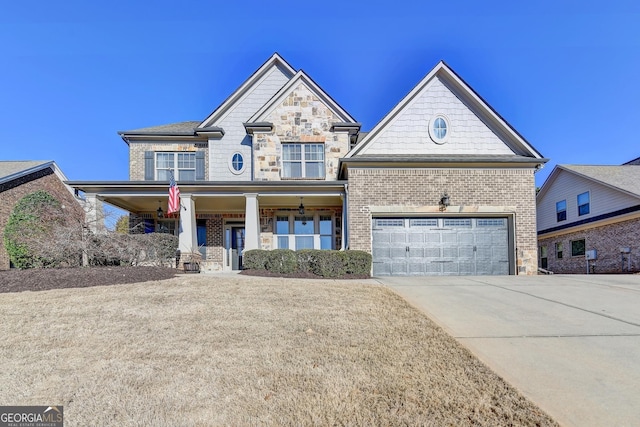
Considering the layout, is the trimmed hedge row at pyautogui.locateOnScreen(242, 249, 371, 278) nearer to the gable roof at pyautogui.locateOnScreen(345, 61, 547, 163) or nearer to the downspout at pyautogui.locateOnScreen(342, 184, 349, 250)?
the downspout at pyautogui.locateOnScreen(342, 184, 349, 250)

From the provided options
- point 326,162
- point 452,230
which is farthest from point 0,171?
point 452,230

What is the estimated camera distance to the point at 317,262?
11.6 m

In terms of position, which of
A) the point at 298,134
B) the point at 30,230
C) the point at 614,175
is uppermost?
the point at 298,134

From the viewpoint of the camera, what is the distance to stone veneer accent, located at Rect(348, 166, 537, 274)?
13266 millimetres

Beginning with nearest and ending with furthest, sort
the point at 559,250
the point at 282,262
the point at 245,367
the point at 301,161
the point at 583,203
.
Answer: the point at 245,367 < the point at 282,262 < the point at 301,161 < the point at 583,203 < the point at 559,250

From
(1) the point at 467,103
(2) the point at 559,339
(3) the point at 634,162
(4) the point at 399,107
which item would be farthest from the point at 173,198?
(3) the point at 634,162

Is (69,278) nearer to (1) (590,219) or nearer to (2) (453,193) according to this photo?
(2) (453,193)

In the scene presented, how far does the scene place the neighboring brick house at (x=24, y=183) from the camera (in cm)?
1616

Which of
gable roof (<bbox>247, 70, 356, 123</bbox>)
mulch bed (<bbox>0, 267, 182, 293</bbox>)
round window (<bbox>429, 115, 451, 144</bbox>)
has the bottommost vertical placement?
mulch bed (<bbox>0, 267, 182, 293</bbox>)

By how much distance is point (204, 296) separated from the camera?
7.33m

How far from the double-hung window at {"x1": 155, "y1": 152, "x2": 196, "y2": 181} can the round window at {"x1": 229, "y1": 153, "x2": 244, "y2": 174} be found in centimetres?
177

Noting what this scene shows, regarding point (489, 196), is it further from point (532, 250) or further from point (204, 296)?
point (204, 296)

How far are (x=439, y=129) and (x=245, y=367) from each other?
12611mm

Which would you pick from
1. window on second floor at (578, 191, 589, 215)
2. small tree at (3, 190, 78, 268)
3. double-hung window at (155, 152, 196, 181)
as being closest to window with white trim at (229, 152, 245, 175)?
double-hung window at (155, 152, 196, 181)
